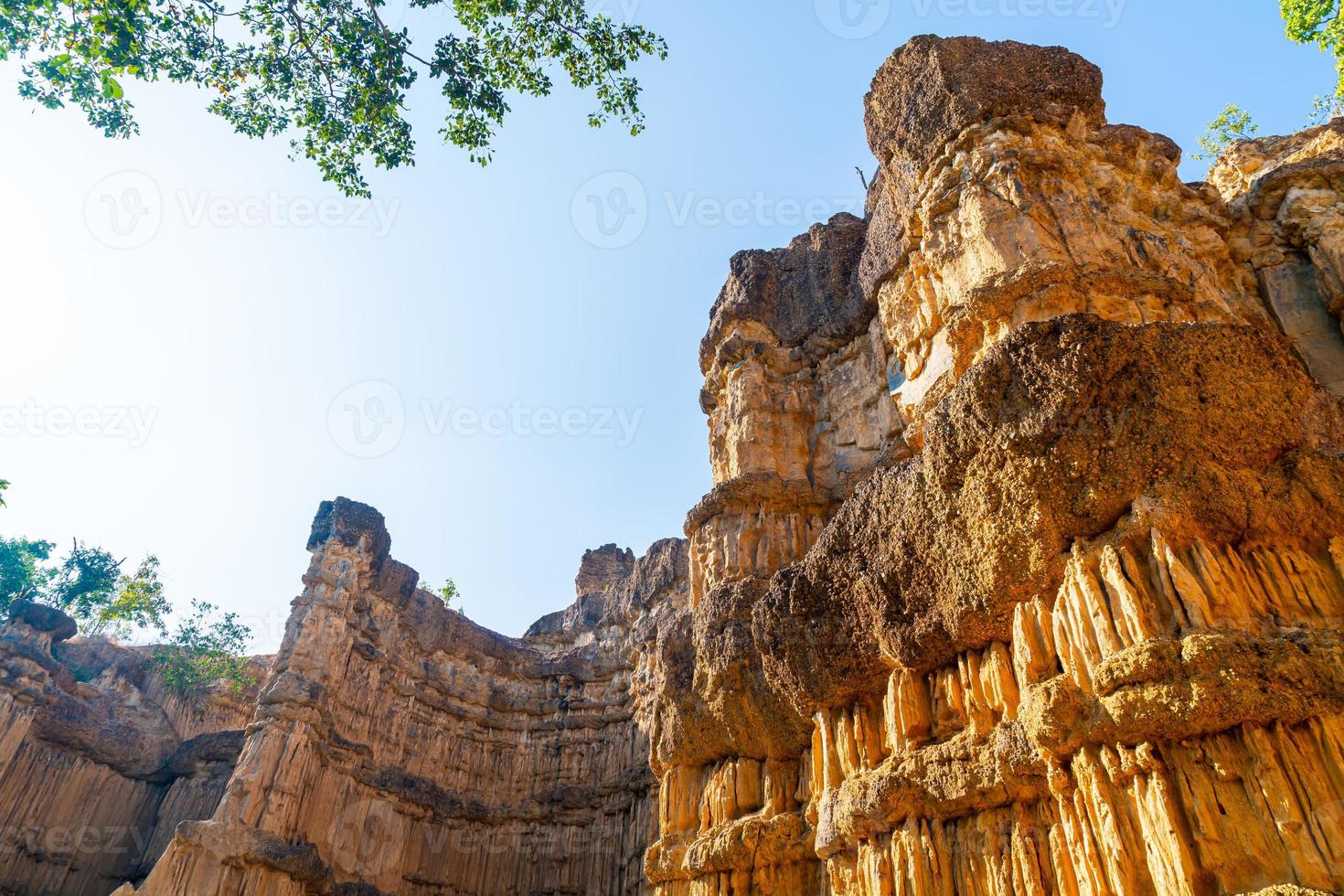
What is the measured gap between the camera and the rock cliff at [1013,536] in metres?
7.45

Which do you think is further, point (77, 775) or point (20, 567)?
point (20, 567)

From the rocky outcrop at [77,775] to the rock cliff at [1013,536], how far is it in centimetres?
814

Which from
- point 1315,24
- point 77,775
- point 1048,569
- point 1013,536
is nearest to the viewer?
point 1048,569

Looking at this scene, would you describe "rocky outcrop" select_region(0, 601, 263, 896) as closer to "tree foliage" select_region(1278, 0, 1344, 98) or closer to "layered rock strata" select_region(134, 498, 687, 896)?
"layered rock strata" select_region(134, 498, 687, 896)

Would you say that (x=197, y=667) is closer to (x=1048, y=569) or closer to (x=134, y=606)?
(x=134, y=606)

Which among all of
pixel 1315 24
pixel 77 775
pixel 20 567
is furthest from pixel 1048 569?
pixel 20 567

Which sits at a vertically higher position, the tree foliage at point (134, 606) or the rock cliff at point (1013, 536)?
the tree foliage at point (134, 606)

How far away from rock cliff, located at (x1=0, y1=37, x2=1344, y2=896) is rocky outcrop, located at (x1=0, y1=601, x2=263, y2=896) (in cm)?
814

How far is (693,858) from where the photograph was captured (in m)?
13.4

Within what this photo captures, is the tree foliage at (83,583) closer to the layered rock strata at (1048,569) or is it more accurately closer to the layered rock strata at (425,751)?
the layered rock strata at (425,751)

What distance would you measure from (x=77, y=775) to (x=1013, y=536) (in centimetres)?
3317

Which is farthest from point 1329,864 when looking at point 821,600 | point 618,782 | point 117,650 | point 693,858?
point 117,650

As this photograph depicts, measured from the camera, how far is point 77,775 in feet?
96.2

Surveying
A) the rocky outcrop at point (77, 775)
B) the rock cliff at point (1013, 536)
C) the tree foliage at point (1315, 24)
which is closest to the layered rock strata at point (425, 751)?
the rock cliff at point (1013, 536)
